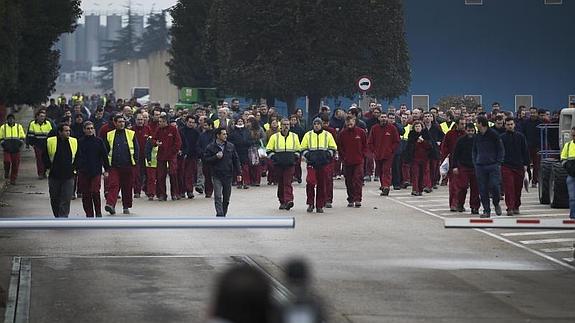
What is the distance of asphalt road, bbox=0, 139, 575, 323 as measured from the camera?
46.1 feet

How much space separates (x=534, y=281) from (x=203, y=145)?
13.4m

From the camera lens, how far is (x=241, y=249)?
19.7 m

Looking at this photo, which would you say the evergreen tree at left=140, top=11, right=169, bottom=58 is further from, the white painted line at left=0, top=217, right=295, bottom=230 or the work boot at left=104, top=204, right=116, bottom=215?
the white painted line at left=0, top=217, right=295, bottom=230

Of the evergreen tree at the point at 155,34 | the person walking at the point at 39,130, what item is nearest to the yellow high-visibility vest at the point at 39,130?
the person walking at the point at 39,130

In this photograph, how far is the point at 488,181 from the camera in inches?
938

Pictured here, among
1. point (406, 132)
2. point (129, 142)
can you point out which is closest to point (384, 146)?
point (406, 132)

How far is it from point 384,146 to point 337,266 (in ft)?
42.1

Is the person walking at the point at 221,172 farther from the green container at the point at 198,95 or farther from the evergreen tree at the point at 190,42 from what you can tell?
the evergreen tree at the point at 190,42

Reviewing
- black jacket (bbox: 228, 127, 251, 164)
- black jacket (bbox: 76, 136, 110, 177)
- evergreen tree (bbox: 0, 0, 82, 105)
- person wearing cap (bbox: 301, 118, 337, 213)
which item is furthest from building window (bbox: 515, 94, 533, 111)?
black jacket (bbox: 76, 136, 110, 177)

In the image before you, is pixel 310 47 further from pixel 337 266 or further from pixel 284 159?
pixel 337 266

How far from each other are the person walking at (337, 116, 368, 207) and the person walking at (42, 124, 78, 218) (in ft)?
22.0

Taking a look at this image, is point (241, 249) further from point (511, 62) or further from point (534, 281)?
point (511, 62)

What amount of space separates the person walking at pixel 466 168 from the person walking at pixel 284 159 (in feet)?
10.1

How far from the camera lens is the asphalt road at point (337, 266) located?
14062 millimetres
